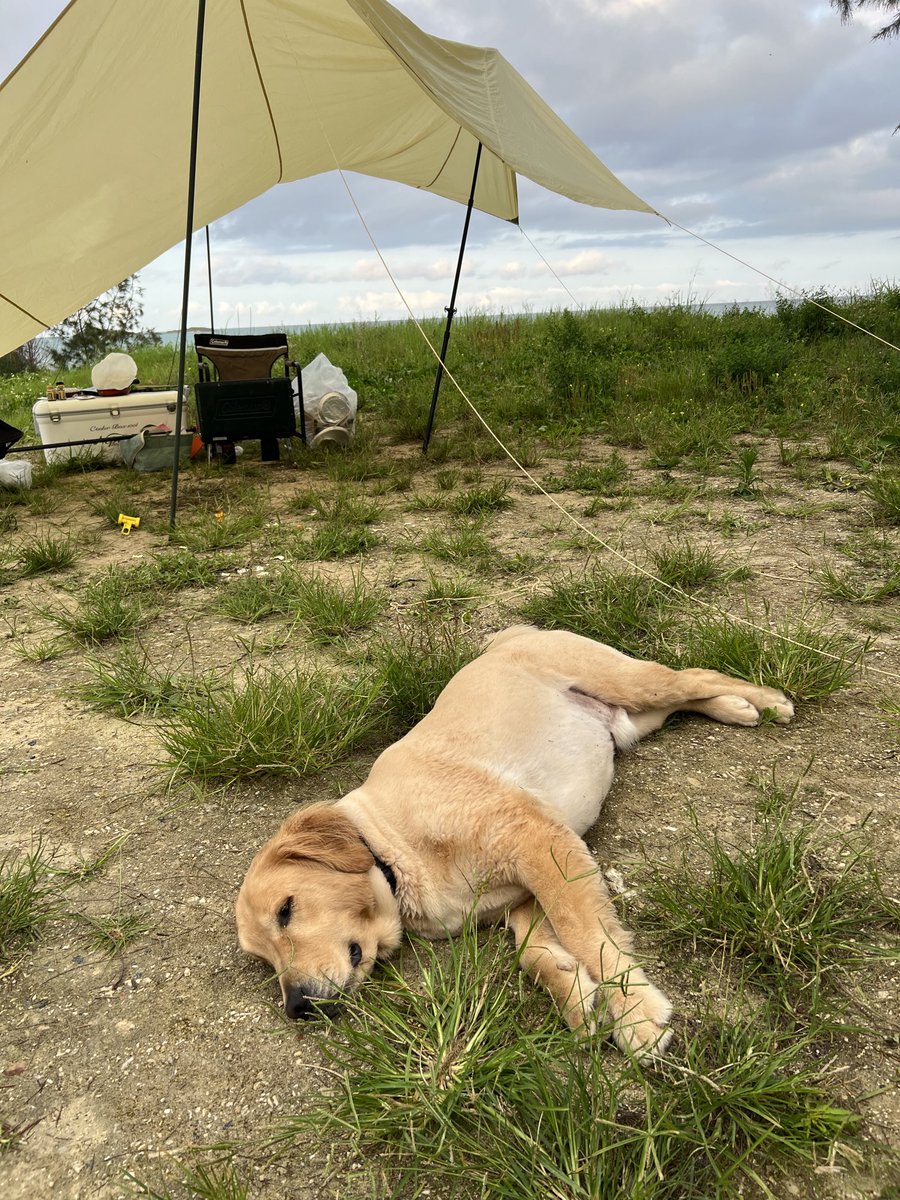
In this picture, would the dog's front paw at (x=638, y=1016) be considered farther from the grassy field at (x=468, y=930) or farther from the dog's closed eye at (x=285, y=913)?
the dog's closed eye at (x=285, y=913)

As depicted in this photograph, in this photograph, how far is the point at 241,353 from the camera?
23.4ft

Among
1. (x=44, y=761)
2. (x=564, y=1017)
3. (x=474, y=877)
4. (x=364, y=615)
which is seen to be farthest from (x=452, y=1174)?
(x=364, y=615)


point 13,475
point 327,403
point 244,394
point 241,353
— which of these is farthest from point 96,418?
point 327,403

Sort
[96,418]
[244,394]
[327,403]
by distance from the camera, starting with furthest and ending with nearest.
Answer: [327,403], [96,418], [244,394]

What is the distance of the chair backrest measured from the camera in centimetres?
715

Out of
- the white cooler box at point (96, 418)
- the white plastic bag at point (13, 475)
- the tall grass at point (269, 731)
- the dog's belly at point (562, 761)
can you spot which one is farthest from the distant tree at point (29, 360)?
the dog's belly at point (562, 761)

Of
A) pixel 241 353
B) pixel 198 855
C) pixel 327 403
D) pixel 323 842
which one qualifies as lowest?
pixel 198 855

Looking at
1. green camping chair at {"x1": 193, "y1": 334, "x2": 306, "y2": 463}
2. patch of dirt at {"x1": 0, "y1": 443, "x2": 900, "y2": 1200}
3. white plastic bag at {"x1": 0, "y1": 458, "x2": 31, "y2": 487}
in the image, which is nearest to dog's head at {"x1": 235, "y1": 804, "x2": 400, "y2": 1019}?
patch of dirt at {"x1": 0, "y1": 443, "x2": 900, "y2": 1200}

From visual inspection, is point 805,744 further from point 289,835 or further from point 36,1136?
point 36,1136

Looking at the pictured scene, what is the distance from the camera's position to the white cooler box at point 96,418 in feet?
23.8

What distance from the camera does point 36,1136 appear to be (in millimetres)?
1574

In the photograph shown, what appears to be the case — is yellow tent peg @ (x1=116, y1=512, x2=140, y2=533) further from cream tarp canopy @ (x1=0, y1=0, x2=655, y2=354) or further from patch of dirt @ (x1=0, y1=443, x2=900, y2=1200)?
cream tarp canopy @ (x1=0, y1=0, x2=655, y2=354)

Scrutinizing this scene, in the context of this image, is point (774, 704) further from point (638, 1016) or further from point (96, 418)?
point (96, 418)

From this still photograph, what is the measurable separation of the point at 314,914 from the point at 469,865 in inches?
15.5
